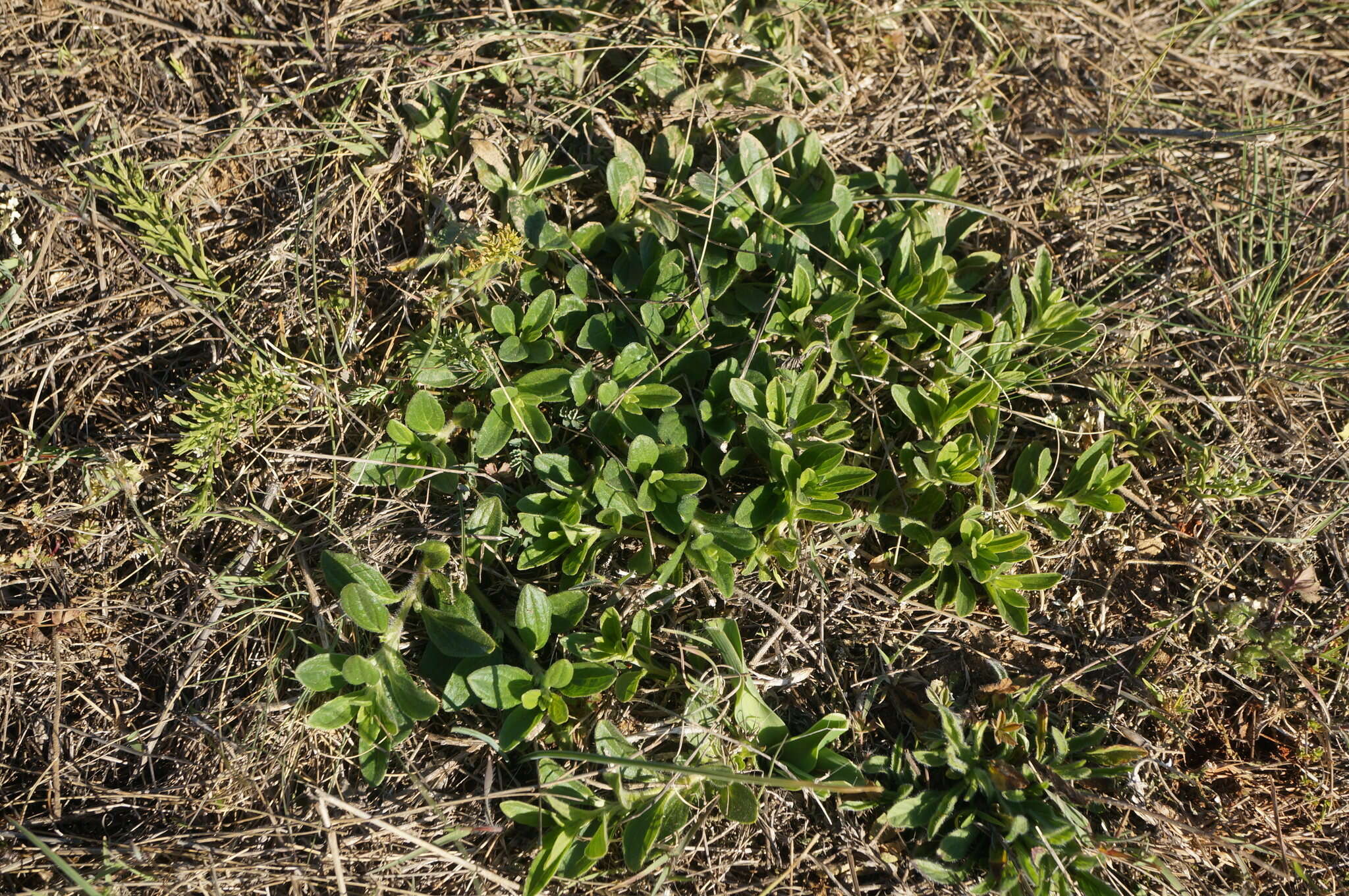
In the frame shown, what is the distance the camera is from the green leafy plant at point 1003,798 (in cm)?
206

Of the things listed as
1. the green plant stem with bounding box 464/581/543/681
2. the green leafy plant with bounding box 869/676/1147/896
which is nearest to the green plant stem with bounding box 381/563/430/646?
the green plant stem with bounding box 464/581/543/681

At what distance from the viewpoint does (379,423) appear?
2.40 meters

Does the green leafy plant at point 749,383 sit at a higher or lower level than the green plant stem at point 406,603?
higher

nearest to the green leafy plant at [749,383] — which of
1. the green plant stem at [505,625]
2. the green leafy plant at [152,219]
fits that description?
the green plant stem at [505,625]

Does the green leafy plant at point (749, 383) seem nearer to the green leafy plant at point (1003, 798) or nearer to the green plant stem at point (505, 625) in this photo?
the green plant stem at point (505, 625)

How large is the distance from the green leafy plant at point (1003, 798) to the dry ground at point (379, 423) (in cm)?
11

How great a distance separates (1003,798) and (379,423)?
1872 millimetres

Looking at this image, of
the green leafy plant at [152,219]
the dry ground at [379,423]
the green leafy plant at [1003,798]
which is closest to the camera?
the green leafy plant at [1003,798]

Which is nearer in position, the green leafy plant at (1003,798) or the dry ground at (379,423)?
the green leafy plant at (1003,798)

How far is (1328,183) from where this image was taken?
281 centimetres

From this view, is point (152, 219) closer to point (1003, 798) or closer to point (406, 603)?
point (406, 603)

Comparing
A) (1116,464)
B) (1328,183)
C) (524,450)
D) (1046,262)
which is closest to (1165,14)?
(1328,183)

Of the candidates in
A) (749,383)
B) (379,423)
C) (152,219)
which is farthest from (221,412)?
(749,383)

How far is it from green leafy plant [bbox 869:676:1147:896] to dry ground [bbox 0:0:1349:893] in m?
0.11
